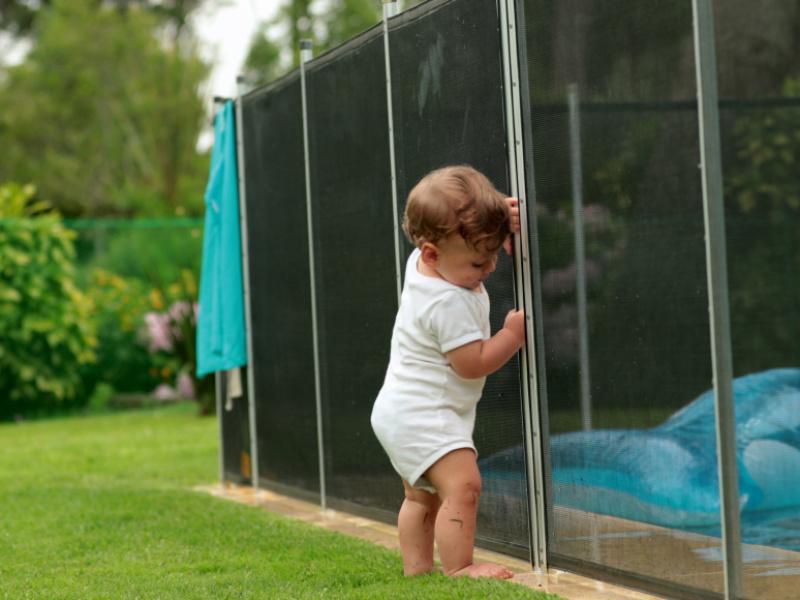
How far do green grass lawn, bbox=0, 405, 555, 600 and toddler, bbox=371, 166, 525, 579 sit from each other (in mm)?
248

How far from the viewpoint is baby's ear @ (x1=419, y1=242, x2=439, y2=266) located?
12.5 feet

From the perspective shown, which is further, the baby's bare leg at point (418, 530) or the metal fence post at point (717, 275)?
the baby's bare leg at point (418, 530)

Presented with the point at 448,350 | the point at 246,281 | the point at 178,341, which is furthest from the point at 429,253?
the point at 178,341

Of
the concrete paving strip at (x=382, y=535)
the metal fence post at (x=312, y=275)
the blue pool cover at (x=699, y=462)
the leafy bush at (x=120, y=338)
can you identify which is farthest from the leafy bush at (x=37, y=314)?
the blue pool cover at (x=699, y=462)

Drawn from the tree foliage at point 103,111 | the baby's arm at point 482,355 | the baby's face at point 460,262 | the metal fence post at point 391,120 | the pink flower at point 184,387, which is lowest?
the pink flower at point 184,387

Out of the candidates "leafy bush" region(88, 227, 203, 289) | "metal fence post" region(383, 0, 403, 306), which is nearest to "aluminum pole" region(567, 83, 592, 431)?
"metal fence post" region(383, 0, 403, 306)

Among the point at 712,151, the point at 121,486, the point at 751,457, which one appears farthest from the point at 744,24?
the point at 121,486

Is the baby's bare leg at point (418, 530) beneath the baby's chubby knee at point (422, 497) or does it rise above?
beneath

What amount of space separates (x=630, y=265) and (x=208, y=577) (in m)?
1.79

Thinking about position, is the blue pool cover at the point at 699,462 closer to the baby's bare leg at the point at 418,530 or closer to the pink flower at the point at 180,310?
the baby's bare leg at the point at 418,530

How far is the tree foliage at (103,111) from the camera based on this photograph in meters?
23.4

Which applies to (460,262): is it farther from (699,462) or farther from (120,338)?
(120,338)

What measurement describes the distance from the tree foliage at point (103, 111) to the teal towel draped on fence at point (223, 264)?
52.2ft

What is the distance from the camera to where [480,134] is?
4.31 m
